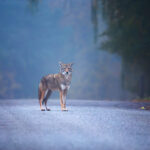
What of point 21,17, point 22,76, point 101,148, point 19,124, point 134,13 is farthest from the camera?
point 21,17

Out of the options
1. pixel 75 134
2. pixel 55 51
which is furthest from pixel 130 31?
pixel 55 51

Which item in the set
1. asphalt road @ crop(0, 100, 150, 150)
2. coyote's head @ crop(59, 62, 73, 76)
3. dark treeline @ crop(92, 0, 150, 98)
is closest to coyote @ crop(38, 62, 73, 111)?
coyote's head @ crop(59, 62, 73, 76)

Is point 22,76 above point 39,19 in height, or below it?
below

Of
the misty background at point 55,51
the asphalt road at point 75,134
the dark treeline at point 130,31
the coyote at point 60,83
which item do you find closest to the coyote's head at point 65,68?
the coyote at point 60,83

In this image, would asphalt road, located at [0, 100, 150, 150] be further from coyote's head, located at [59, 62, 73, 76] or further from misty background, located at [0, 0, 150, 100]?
misty background, located at [0, 0, 150, 100]

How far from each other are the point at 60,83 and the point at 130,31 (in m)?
9.55

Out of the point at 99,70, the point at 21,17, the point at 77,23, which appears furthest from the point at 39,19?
the point at 99,70

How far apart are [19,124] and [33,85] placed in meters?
46.2

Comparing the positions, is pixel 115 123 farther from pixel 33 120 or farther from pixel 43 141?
pixel 43 141

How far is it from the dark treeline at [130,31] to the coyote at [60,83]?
8.70 m

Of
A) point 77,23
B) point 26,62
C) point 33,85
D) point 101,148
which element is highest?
point 77,23

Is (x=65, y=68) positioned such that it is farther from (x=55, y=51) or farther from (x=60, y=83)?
(x=55, y=51)

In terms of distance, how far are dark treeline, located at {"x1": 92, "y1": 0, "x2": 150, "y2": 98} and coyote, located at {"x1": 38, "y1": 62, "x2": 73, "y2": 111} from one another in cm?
870

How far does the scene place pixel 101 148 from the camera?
5.35 metres
